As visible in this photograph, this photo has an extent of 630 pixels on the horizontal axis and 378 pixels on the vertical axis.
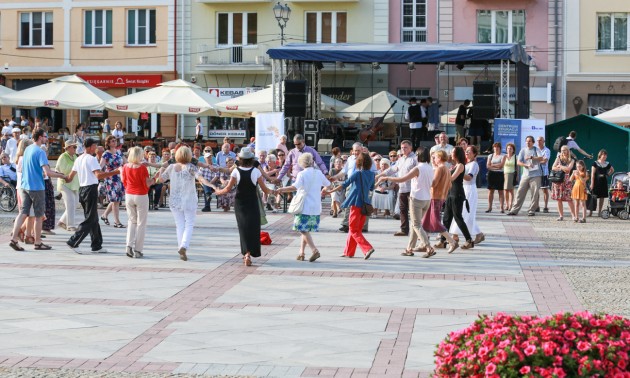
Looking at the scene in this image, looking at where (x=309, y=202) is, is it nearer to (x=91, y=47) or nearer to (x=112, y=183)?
(x=112, y=183)

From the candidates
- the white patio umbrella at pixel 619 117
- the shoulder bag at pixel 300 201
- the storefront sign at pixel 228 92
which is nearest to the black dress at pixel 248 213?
the shoulder bag at pixel 300 201

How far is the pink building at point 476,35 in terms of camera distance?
145 feet

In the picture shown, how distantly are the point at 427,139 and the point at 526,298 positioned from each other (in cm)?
2188

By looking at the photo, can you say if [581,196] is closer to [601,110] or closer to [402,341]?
[402,341]

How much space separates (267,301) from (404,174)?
21.3 ft

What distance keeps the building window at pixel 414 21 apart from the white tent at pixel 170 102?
11.1m

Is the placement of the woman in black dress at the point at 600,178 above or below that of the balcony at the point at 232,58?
below

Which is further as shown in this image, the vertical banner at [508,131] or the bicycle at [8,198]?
the vertical banner at [508,131]

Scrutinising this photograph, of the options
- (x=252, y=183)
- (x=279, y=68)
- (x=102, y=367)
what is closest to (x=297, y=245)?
(x=252, y=183)

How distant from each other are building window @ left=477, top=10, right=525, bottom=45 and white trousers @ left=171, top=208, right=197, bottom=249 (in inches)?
1186

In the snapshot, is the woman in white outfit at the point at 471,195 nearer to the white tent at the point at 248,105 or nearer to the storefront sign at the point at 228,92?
the white tent at the point at 248,105

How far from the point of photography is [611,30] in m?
43.9

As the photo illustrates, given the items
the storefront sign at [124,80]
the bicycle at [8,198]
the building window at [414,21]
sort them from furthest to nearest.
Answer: the storefront sign at [124,80], the building window at [414,21], the bicycle at [8,198]

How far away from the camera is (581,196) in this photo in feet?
77.9
